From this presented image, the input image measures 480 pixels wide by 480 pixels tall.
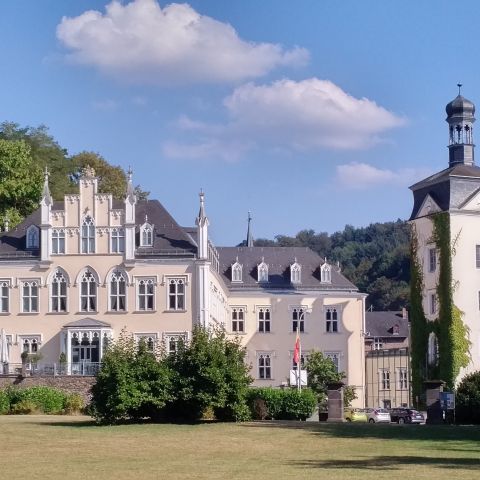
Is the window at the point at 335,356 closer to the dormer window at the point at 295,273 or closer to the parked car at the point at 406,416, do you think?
the dormer window at the point at 295,273

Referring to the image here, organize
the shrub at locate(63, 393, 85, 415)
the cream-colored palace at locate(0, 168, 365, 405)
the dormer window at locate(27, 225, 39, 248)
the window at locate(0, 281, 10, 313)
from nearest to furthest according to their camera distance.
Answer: the shrub at locate(63, 393, 85, 415), the cream-colored palace at locate(0, 168, 365, 405), the window at locate(0, 281, 10, 313), the dormer window at locate(27, 225, 39, 248)

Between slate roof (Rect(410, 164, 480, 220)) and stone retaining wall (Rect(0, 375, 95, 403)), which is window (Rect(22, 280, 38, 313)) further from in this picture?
slate roof (Rect(410, 164, 480, 220))

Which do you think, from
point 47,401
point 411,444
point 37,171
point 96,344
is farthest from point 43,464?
point 37,171

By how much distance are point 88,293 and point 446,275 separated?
23.0 meters

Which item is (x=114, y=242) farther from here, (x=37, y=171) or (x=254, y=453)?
(x=254, y=453)

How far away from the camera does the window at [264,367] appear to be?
279 ft

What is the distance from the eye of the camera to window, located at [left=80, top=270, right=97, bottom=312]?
74188mm

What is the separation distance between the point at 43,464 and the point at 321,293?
6161cm

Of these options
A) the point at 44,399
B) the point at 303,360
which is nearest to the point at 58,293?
the point at 44,399

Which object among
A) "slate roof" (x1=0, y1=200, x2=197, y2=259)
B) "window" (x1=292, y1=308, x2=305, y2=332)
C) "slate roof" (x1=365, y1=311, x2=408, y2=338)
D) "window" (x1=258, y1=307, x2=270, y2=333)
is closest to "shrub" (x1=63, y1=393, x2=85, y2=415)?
"slate roof" (x1=0, y1=200, x2=197, y2=259)

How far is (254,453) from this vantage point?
29.1 meters

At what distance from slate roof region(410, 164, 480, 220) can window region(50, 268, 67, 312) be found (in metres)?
23.2

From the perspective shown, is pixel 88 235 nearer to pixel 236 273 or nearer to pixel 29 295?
pixel 29 295

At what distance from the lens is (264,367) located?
85625 millimetres
